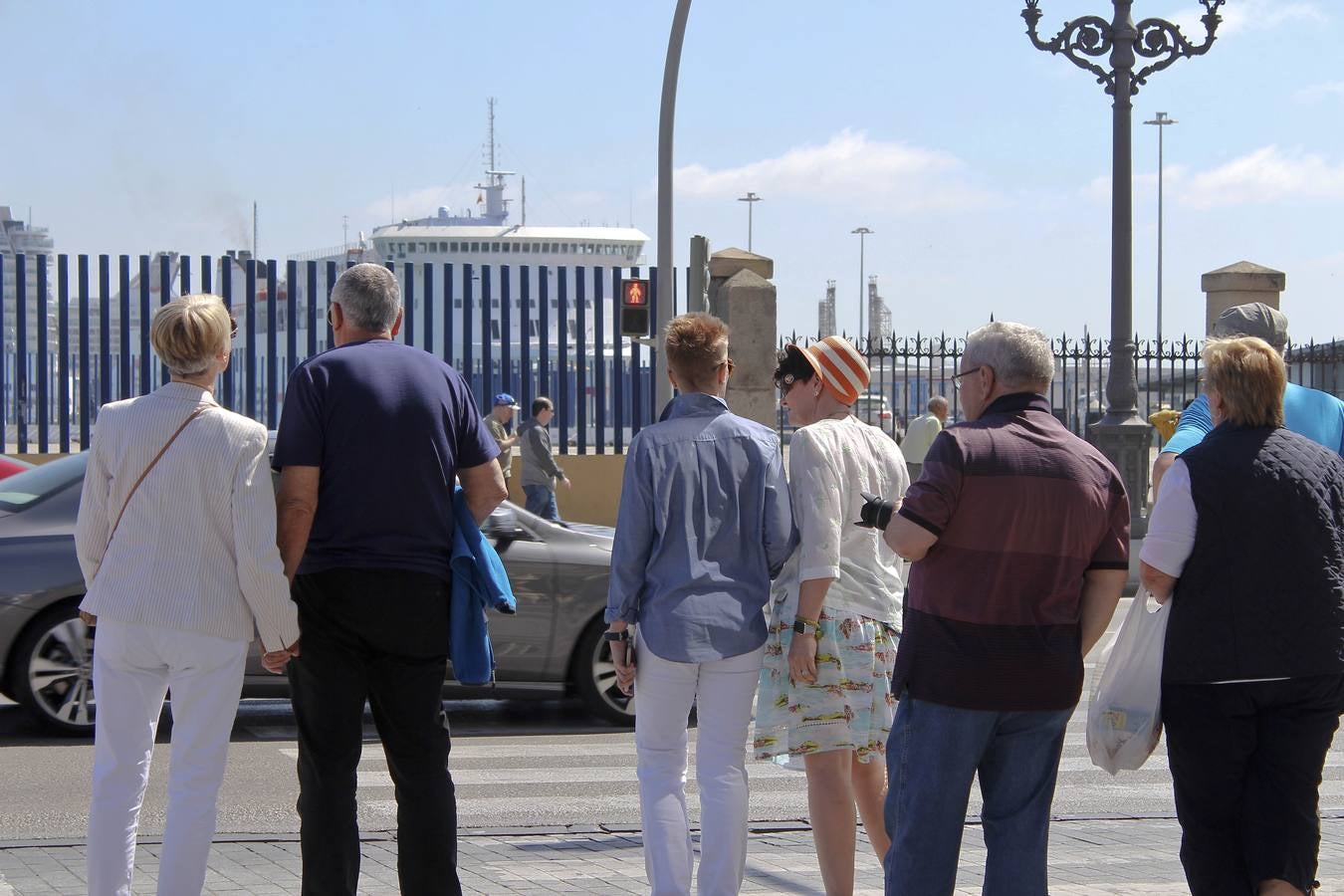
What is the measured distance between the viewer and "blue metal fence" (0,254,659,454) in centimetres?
1666

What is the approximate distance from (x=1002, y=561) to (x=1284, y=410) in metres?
1.42

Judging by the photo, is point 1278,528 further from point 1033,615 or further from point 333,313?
point 333,313

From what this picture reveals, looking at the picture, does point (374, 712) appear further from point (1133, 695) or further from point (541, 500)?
point (541, 500)

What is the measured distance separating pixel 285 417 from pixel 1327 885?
11.6 ft

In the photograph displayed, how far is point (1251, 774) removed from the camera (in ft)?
13.0

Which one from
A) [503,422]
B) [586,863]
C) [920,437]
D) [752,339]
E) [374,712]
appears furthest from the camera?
[920,437]

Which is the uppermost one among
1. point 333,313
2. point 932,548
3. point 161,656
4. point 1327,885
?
point 333,313

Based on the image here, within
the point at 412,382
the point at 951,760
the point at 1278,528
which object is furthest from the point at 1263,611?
the point at 412,382

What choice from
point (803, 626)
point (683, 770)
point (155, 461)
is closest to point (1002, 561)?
point (803, 626)

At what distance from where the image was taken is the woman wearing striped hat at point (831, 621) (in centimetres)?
461

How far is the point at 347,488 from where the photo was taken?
169 inches

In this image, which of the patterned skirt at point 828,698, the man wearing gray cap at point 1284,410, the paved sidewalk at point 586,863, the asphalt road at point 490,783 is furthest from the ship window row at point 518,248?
the patterned skirt at point 828,698

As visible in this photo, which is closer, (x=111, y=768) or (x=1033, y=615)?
(x=1033, y=615)

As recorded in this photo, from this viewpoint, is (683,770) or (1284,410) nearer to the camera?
(683,770)
